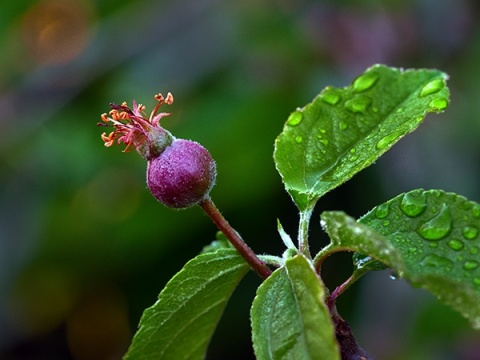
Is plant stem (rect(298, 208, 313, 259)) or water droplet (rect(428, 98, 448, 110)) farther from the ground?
water droplet (rect(428, 98, 448, 110))

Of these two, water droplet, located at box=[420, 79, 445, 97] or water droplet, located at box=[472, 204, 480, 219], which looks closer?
water droplet, located at box=[472, 204, 480, 219]

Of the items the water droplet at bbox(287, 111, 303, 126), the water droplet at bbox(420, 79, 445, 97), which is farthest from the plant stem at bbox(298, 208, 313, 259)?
the water droplet at bbox(420, 79, 445, 97)

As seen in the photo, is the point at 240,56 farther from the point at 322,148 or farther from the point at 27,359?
the point at 322,148

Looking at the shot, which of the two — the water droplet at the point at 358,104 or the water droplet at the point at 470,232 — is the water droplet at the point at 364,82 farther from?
the water droplet at the point at 470,232

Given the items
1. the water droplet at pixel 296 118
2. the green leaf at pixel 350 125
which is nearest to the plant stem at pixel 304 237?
the green leaf at pixel 350 125

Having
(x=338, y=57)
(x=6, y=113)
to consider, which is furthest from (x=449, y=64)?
(x=6, y=113)

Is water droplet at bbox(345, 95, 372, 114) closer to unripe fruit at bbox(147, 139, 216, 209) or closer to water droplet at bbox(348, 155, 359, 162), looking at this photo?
water droplet at bbox(348, 155, 359, 162)

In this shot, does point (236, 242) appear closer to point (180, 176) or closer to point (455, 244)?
point (180, 176)
